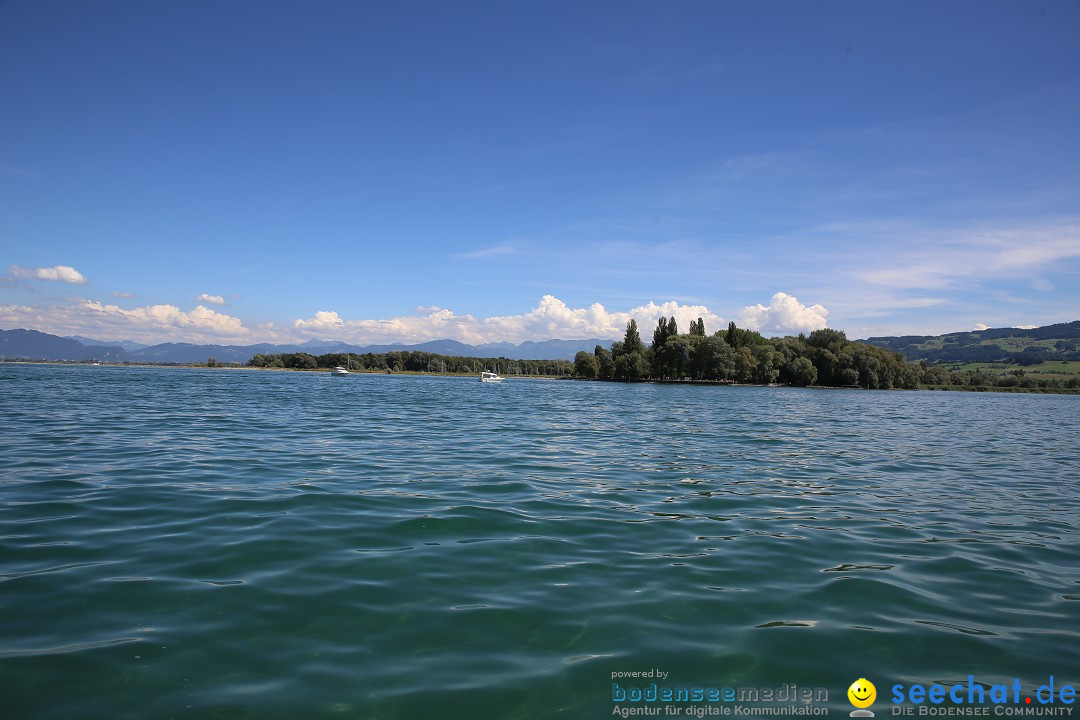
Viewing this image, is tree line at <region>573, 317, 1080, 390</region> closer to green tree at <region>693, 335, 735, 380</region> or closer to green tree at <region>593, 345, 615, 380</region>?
green tree at <region>693, 335, 735, 380</region>

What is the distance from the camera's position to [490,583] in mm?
7285

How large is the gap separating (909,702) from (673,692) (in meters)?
2.03

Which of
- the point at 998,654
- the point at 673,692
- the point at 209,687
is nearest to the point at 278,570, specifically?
the point at 209,687

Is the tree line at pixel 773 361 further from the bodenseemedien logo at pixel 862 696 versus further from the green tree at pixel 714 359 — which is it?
the bodenseemedien logo at pixel 862 696

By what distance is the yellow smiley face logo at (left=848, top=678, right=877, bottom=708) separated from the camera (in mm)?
5008

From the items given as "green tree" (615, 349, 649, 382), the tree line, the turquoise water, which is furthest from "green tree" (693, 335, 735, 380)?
the turquoise water

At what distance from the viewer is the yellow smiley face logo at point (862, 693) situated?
5008 mm

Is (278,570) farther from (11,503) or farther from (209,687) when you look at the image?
(11,503)

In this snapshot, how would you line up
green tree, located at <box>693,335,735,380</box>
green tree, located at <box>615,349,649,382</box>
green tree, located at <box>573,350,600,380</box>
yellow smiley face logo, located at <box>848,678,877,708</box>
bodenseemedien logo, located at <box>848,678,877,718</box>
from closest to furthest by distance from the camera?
bodenseemedien logo, located at <box>848,678,877,718</box> → yellow smiley face logo, located at <box>848,678,877,708</box> → green tree, located at <box>693,335,735,380</box> → green tree, located at <box>615,349,649,382</box> → green tree, located at <box>573,350,600,380</box>

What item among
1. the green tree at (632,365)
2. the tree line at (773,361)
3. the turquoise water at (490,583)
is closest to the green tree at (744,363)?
the tree line at (773,361)

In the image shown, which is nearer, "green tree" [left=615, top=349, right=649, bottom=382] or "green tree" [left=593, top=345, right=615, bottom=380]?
"green tree" [left=615, top=349, right=649, bottom=382]

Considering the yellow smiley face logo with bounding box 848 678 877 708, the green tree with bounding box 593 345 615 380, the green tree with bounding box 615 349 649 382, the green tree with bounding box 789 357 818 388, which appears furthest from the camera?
the green tree with bounding box 593 345 615 380

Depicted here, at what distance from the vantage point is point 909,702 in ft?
16.4

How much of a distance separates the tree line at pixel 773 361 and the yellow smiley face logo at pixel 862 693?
14499 cm
